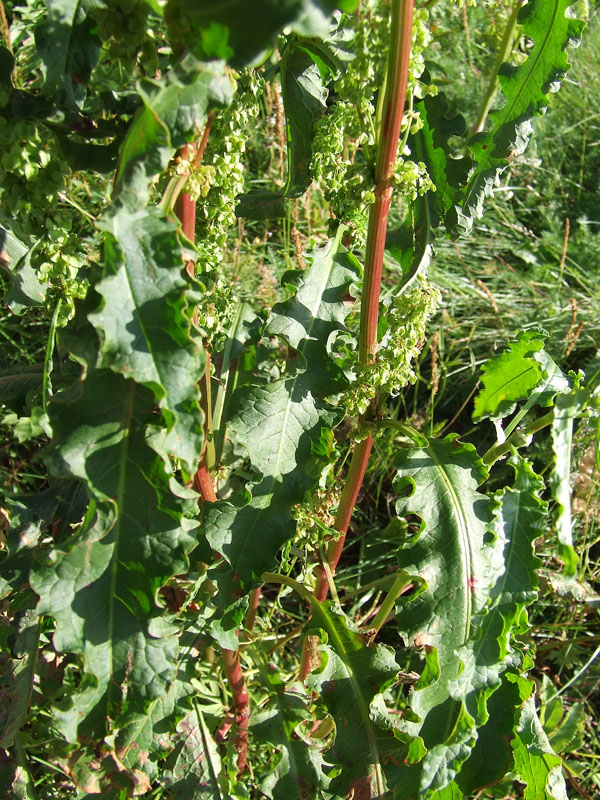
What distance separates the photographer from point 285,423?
4.60 ft

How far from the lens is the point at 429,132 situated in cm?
153

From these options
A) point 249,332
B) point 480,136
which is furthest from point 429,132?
point 249,332

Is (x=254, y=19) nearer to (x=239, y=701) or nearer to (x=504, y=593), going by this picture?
(x=504, y=593)

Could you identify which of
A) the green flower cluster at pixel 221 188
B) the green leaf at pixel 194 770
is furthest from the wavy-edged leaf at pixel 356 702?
the green flower cluster at pixel 221 188

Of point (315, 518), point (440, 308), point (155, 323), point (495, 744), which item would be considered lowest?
point (495, 744)

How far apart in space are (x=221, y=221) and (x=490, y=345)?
1778mm

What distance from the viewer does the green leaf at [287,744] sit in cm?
157

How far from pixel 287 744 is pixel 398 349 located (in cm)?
93

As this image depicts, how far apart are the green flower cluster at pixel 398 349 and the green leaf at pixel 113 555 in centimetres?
43

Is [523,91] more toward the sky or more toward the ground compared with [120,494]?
more toward the sky

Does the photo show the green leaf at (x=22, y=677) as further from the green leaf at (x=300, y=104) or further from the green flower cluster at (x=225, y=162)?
the green leaf at (x=300, y=104)

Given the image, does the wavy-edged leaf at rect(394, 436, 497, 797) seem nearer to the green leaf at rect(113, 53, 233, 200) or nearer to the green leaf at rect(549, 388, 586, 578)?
the green leaf at rect(549, 388, 586, 578)

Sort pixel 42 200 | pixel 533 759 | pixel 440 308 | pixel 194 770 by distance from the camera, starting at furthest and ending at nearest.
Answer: pixel 440 308
pixel 194 770
pixel 533 759
pixel 42 200

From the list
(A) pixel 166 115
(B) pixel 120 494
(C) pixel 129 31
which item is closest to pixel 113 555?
(B) pixel 120 494
